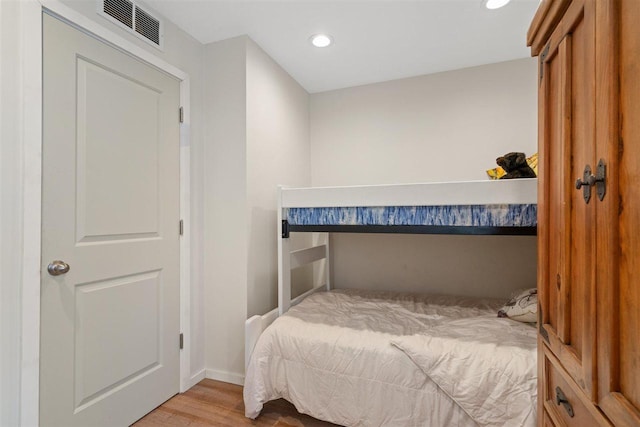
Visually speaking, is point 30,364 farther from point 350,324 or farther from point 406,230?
point 406,230

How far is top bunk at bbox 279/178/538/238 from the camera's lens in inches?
60.5

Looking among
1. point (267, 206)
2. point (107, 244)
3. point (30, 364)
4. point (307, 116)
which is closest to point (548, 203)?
point (267, 206)

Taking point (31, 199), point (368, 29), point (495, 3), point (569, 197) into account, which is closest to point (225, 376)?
point (31, 199)

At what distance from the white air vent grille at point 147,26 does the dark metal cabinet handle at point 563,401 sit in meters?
2.44

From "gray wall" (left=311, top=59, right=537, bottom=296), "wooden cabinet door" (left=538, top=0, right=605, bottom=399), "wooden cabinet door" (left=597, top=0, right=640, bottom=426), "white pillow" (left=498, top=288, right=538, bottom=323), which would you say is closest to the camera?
"wooden cabinet door" (left=597, top=0, right=640, bottom=426)

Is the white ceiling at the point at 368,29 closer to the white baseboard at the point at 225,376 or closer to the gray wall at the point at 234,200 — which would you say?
the gray wall at the point at 234,200

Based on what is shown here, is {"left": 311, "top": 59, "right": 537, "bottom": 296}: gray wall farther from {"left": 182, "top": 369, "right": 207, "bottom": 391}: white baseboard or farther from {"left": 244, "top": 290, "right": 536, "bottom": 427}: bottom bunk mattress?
{"left": 182, "top": 369, "right": 207, "bottom": 391}: white baseboard

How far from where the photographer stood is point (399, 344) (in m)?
1.49

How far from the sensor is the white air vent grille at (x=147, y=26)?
1715 millimetres

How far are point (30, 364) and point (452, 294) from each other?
267 centimetres

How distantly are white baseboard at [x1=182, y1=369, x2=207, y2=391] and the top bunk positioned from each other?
3.72 feet

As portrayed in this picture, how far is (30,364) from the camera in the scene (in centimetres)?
124

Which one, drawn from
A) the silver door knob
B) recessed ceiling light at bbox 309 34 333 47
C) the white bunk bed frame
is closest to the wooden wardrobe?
the white bunk bed frame

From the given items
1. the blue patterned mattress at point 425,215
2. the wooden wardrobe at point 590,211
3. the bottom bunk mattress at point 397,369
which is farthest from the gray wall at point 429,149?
the wooden wardrobe at point 590,211
